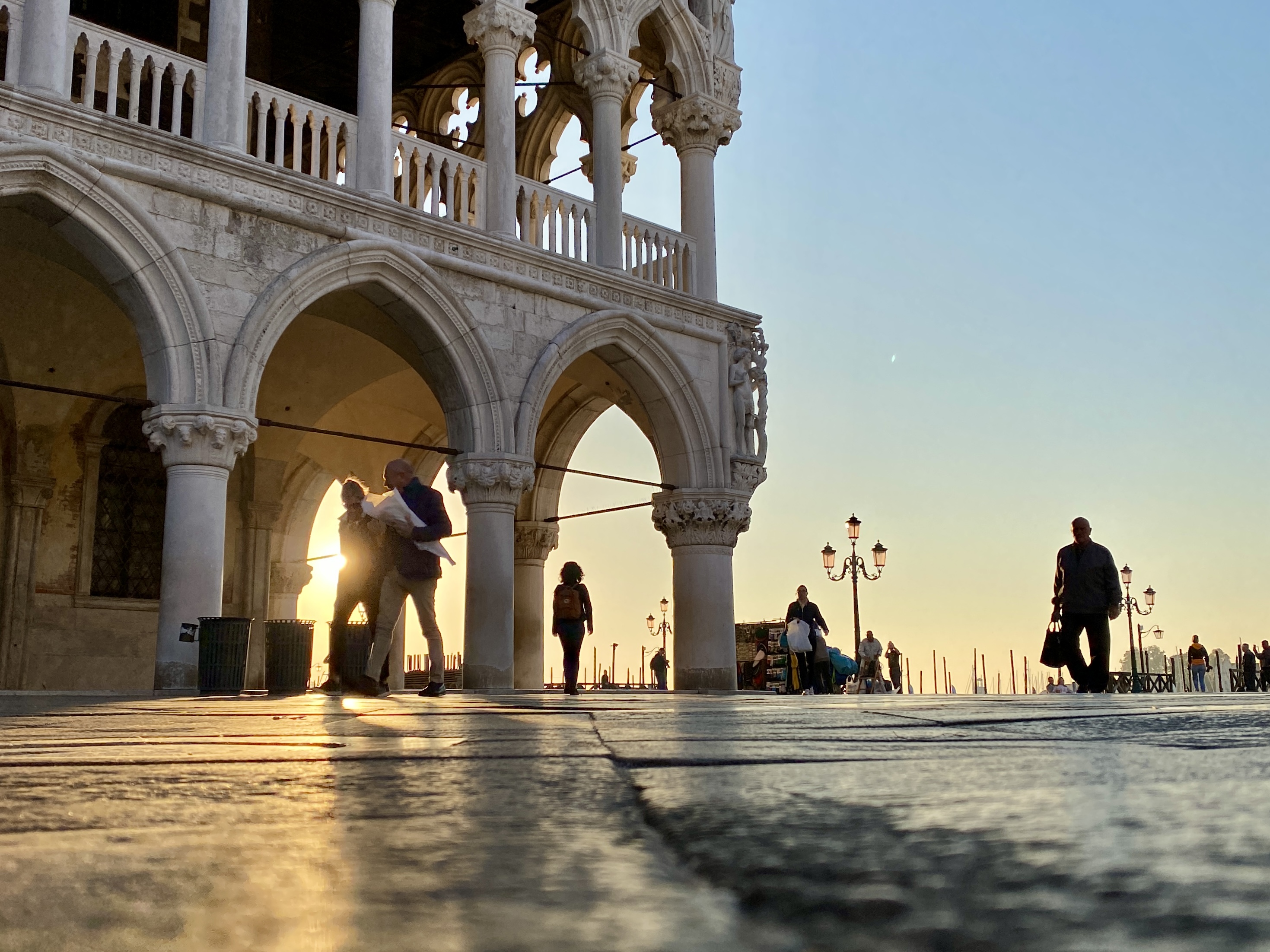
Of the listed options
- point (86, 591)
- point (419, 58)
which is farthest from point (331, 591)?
point (419, 58)

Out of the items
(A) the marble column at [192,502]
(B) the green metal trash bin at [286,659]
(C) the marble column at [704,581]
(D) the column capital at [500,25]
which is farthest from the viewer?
(C) the marble column at [704,581]

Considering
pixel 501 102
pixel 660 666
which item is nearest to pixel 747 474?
pixel 501 102

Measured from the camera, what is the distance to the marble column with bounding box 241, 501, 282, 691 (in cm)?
1881

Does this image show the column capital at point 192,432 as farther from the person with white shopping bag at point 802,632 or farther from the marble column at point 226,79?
the person with white shopping bag at point 802,632

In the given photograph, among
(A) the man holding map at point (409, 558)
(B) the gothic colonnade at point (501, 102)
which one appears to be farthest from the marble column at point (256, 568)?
(A) the man holding map at point (409, 558)

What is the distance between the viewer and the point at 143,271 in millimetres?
10969

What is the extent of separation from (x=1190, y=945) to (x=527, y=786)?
36.4 inches

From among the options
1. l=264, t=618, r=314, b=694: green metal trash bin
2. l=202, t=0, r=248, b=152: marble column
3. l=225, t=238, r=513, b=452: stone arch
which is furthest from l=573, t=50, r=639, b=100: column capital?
l=264, t=618, r=314, b=694: green metal trash bin

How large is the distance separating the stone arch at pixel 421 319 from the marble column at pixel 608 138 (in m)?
2.26

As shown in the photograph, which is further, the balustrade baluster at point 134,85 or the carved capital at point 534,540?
the carved capital at point 534,540

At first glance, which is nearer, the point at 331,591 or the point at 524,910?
the point at 524,910

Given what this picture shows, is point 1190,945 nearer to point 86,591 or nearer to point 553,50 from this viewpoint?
point 86,591

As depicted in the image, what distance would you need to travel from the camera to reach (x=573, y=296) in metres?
14.2

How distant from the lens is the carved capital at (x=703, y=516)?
15.5 meters
